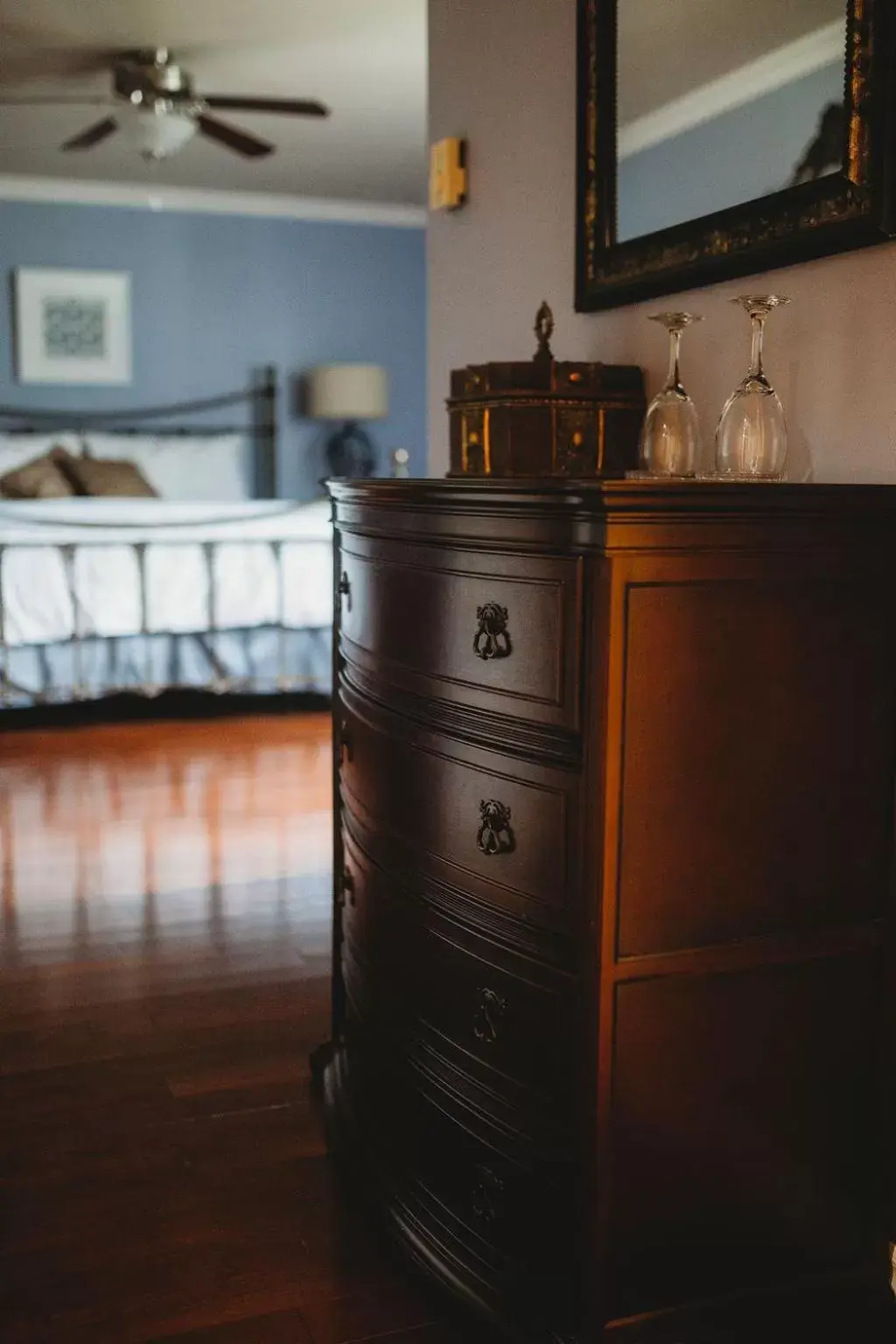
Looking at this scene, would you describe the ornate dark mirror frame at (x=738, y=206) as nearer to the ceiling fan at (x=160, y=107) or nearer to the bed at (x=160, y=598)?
the ceiling fan at (x=160, y=107)

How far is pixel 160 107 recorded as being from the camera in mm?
4629

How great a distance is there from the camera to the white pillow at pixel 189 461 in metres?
6.84

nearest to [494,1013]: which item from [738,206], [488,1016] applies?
[488,1016]

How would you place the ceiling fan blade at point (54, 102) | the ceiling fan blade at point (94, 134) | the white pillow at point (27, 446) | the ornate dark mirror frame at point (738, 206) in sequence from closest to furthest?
the ornate dark mirror frame at point (738, 206)
the ceiling fan blade at point (94, 134)
the ceiling fan blade at point (54, 102)
the white pillow at point (27, 446)

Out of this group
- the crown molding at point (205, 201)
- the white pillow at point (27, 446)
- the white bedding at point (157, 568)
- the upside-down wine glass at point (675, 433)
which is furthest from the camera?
the crown molding at point (205, 201)

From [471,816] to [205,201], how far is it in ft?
20.8

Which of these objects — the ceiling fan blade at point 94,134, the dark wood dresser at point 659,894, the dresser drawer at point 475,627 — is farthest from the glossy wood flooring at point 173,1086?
the ceiling fan blade at point 94,134

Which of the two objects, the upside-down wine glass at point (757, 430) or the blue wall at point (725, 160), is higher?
the blue wall at point (725, 160)

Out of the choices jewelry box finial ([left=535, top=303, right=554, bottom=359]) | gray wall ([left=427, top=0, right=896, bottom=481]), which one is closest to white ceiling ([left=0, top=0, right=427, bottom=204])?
gray wall ([left=427, top=0, right=896, bottom=481])

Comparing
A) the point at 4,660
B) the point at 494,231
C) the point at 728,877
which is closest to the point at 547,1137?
the point at 728,877

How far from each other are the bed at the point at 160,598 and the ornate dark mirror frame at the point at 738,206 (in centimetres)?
329

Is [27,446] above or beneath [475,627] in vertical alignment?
above

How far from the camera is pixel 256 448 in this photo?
7328 millimetres

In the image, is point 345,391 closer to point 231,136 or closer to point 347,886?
point 231,136
